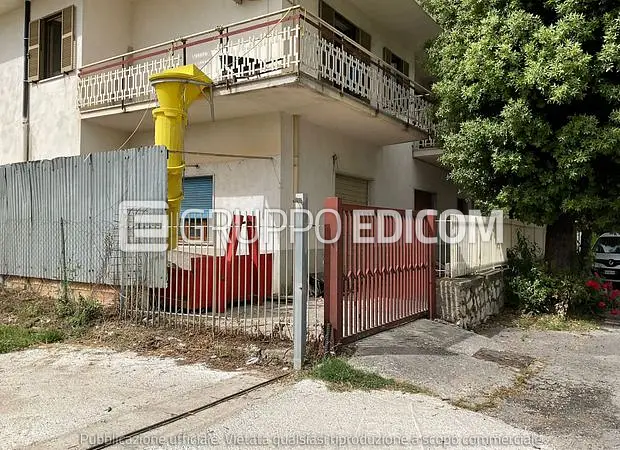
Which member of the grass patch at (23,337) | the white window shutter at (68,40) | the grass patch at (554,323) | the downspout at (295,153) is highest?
the white window shutter at (68,40)

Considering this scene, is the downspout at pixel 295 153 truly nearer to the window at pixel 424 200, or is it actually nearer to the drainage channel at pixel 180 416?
the drainage channel at pixel 180 416

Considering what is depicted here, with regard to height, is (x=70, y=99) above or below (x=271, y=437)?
above

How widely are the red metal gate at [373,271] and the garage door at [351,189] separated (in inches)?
166

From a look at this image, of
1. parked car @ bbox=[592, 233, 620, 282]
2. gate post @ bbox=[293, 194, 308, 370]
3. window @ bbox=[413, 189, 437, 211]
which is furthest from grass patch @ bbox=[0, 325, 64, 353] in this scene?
parked car @ bbox=[592, 233, 620, 282]

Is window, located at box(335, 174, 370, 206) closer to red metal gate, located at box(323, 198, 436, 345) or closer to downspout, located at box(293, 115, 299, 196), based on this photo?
downspout, located at box(293, 115, 299, 196)

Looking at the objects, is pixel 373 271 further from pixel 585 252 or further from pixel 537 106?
pixel 585 252

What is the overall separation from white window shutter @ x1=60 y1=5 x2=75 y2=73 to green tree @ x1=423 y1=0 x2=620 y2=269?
817 cm

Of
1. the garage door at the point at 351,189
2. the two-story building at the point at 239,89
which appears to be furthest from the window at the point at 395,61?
the garage door at the point at 351,189

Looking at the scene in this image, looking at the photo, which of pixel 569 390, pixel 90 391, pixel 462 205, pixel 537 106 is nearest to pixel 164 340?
pixel 90 391

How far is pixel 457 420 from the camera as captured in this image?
4.31 meters

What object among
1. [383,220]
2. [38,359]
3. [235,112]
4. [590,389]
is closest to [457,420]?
[590,389]

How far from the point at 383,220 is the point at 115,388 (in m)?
3.78

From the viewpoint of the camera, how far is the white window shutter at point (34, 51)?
1231cm

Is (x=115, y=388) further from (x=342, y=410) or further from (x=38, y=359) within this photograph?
(x=342, y=410)
